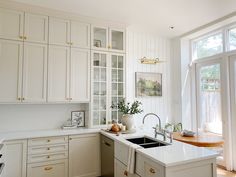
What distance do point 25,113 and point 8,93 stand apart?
54 cm

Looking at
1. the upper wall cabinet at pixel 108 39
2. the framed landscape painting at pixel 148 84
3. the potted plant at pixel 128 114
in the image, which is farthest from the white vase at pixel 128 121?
the upper wall cabinet at pixel 108 39

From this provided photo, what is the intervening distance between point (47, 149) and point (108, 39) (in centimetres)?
225

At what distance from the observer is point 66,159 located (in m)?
2.92

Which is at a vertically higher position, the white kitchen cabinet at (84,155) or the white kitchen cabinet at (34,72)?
the white kitchen cabinet at (34,72)

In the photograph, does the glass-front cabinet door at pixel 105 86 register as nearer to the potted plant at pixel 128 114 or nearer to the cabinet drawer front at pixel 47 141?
the potted plant at pixel 128 114

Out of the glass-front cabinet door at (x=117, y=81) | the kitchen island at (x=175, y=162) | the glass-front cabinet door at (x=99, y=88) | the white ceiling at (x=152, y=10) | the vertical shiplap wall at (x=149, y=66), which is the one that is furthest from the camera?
the vertical shiplap wall at (x=149, y=66)

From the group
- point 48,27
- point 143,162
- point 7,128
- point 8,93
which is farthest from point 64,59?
point 143,162

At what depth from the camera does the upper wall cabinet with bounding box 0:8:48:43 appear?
2.79 meters

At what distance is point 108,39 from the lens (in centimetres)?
351

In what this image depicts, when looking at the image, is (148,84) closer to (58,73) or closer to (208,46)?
(208,46)

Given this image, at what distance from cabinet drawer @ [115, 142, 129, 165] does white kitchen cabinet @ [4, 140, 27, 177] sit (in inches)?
54.5

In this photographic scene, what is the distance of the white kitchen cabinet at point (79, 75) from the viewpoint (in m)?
3.20

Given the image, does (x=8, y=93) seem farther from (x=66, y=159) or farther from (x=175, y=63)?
(x=175, y=63)

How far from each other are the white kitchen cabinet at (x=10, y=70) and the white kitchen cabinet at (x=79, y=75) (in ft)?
2.72
